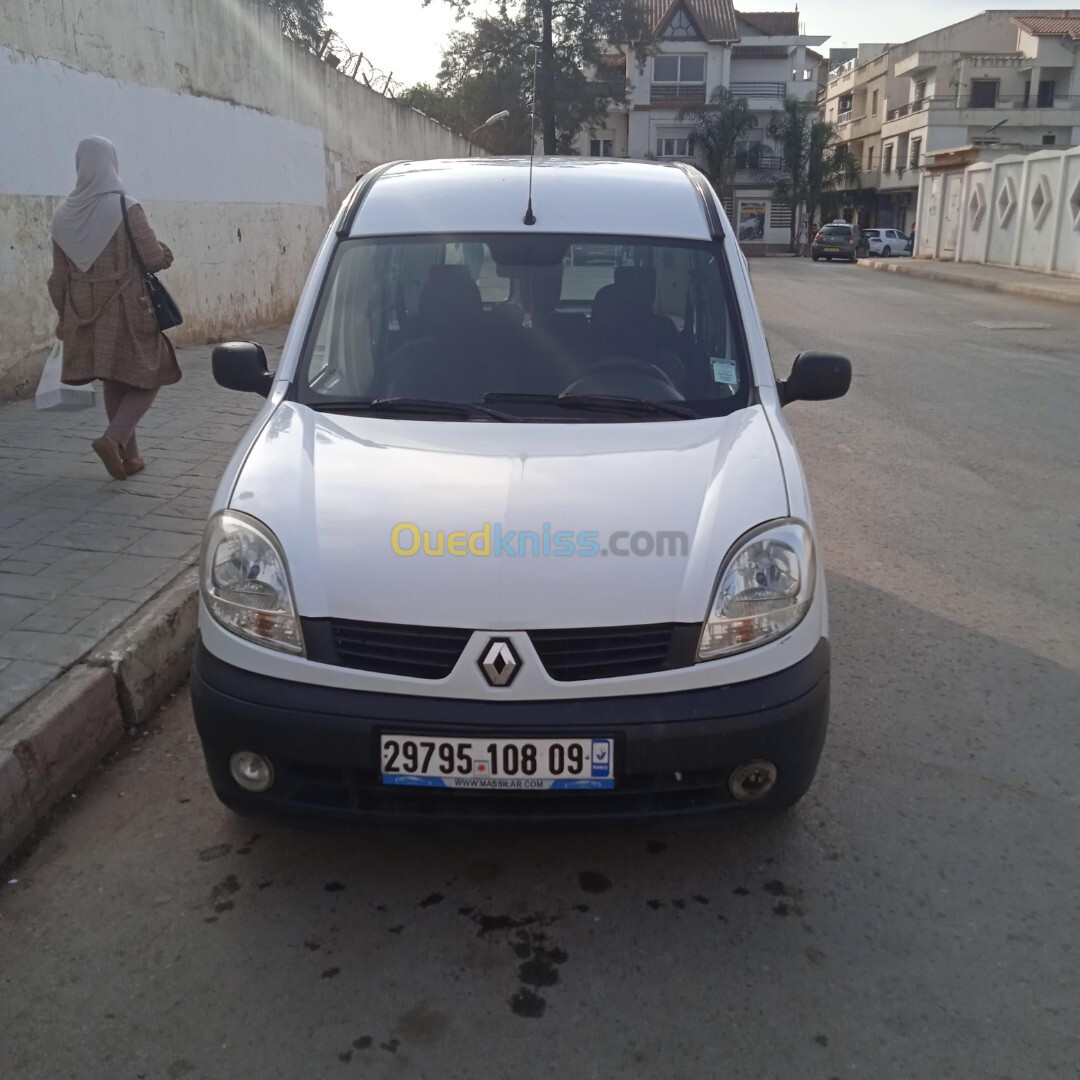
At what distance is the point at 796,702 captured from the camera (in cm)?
271

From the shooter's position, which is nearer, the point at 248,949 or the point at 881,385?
the point at 248,949

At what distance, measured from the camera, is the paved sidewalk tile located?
4.07 meters

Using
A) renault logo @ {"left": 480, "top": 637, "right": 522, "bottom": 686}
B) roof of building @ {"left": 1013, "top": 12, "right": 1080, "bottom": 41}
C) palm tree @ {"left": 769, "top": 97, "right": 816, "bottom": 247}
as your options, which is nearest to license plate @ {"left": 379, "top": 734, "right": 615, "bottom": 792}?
renault logo @ {"left": 480, "top": 637, "right": 522, "bottom": 686}

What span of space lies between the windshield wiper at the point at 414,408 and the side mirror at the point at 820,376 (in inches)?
40.6

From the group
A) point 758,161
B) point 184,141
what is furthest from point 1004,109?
point 184,141

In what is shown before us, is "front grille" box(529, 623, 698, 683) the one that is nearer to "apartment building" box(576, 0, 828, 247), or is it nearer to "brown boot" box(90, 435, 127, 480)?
"brown boot" box(90, 435, 127, 480)

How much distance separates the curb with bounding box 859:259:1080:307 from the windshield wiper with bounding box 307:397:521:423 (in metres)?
20.9

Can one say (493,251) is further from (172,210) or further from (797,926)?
(172,210)

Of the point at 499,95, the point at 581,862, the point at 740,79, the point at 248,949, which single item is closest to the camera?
the point at 248,949

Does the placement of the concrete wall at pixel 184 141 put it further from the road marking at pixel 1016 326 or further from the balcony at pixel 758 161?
the balcony at pixel 758 161

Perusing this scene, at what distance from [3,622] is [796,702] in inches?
119

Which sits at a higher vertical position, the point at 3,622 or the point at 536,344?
the point at 536,344

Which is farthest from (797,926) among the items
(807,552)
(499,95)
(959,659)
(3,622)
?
(499,95)

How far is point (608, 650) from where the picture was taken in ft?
8.68
